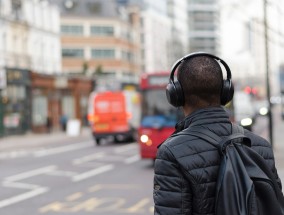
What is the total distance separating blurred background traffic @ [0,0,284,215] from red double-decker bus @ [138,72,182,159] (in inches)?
1.3

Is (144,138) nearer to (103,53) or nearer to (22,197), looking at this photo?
(22,197)

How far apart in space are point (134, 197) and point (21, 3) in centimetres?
3825

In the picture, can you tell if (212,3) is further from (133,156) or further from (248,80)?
(133,156)

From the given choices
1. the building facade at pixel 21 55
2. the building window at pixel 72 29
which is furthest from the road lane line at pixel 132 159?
the building window at pixel 72 29

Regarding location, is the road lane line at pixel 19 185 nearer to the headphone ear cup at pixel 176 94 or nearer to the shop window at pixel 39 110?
the headphone ear cup at pixel 176 94

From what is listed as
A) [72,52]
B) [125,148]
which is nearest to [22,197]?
[125,148]

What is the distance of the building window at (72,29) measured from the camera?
8712 cm

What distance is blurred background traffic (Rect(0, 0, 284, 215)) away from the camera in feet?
51.4

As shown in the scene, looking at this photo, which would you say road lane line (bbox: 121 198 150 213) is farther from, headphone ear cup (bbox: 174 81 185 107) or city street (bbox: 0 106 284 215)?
headphone ear cup (bbox: 174 81 185 107)

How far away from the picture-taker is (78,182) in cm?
1716

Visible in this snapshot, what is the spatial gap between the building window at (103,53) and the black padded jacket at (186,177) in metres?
85.1

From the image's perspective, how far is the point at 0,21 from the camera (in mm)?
45125

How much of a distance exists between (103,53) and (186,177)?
85.9m

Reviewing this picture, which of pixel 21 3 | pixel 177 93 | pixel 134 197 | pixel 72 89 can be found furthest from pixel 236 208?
pixel 72 89
